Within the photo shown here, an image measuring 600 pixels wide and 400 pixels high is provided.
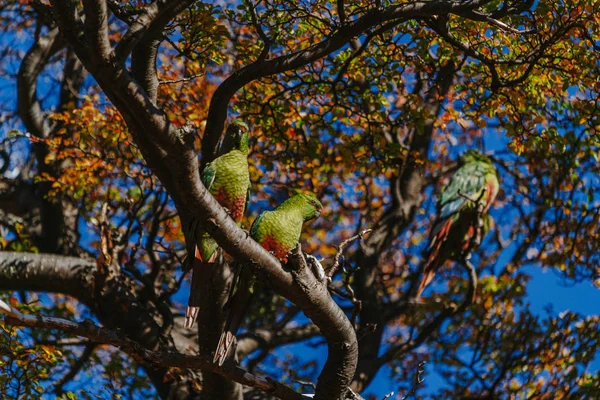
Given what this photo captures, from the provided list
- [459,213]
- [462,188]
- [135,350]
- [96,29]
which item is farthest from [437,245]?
[96,29]

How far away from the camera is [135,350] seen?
386cm

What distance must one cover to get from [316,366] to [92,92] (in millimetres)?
5161

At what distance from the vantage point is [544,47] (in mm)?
4953

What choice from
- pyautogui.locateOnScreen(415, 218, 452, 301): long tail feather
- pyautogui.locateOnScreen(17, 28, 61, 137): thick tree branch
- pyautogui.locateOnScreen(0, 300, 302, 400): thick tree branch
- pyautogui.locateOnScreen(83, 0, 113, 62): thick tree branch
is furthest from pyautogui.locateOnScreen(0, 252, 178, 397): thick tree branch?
pyautogui.locateOnScreen(83, 0, 113, 62): thick tree branch

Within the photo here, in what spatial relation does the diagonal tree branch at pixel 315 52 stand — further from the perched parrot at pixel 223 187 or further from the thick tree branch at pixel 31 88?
the thick tree branch at pixel 31 88

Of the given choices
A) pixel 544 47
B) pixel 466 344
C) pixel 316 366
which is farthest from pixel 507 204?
pixel 544 47

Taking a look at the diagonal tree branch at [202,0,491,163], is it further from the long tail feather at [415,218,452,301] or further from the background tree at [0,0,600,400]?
the long tail feather at [415,218,452,301]

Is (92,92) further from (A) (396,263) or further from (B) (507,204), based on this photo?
(B) (507,204)

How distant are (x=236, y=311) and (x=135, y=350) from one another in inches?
34.4

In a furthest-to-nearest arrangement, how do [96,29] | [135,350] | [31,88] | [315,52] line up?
[31,88] < [315,52] < [135,350] < [96,29]

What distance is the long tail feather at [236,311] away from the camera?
433 cm

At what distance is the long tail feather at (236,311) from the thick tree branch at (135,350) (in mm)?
209

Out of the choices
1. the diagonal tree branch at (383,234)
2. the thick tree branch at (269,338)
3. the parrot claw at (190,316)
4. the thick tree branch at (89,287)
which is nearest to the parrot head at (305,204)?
the parrot claw at (190,316)

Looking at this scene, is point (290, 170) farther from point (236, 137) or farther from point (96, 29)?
point (96, 29)
